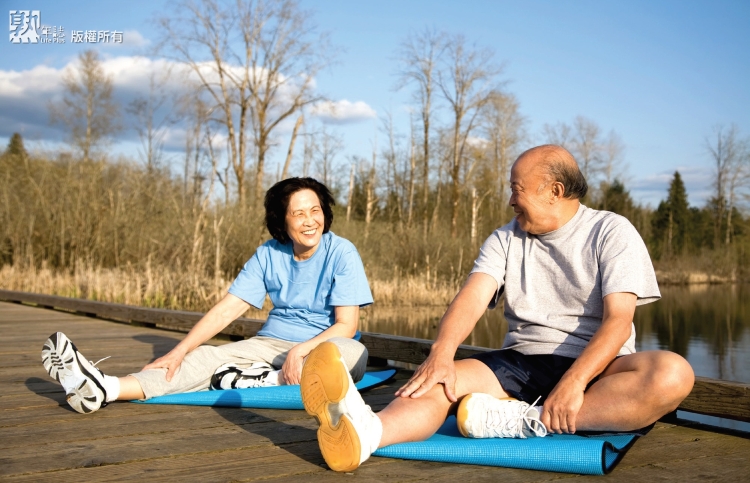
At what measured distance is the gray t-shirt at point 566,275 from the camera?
239 centimetres

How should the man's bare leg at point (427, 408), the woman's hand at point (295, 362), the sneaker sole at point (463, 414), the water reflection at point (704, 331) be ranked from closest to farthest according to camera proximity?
1. the man's bare leg at point (427, 408)
2. the sneaker sole at point (463, 414)
3. the woman's hand at point (295, 362)
4. the water reflection at point (704, 331)

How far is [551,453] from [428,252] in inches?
553

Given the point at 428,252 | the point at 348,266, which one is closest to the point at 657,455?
the point at 348,266

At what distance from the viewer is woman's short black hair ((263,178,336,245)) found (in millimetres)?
3314

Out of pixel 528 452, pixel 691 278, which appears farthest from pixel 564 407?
pixel 691 278

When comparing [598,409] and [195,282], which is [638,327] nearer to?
[195,282]

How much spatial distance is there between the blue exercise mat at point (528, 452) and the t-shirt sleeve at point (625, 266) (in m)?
0.47

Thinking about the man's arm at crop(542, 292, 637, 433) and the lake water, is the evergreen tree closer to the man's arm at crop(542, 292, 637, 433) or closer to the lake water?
the lake water

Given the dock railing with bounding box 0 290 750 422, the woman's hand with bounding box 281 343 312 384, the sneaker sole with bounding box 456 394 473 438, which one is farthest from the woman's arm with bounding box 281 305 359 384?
the sneaker sole with bounding box 456 394 473 438

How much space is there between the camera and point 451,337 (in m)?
2.36

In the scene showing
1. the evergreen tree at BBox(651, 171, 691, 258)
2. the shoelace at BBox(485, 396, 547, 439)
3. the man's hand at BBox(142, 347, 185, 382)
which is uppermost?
the evergreen tree at BBox(651, 171, 691, 258)

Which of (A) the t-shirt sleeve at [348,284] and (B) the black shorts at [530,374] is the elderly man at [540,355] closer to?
(B) the black shorts at [530,374]

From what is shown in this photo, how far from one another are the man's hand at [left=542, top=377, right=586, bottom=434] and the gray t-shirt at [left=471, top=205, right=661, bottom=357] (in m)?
0.30

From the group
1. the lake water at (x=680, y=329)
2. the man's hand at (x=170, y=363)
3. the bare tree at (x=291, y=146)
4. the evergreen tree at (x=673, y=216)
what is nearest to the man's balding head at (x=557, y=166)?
the man's hand at (x=170, y=363)
